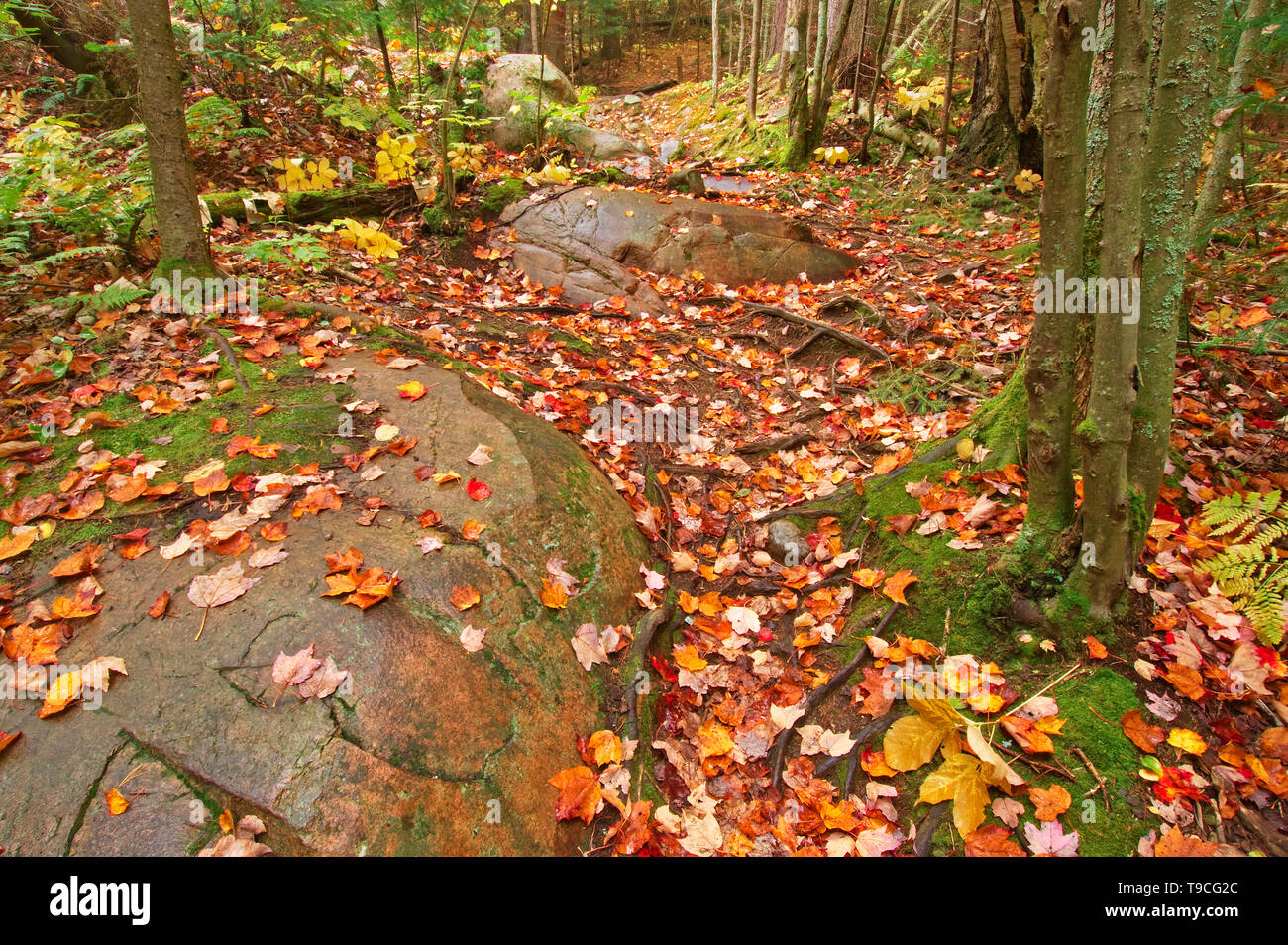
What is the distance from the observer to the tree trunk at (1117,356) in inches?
77.3

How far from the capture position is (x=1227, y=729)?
7.12 feet

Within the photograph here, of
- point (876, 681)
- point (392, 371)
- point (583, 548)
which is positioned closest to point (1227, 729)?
point (876, 681)

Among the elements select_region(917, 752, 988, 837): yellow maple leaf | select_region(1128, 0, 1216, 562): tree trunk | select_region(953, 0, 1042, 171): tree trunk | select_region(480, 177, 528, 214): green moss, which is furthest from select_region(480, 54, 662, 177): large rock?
select_region(917, 752, 988, 837): yellow maple leaf

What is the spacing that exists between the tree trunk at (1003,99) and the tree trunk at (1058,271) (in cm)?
719

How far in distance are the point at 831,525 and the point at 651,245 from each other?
459 cm

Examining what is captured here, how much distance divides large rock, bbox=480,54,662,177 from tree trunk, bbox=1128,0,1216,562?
28.6 feet

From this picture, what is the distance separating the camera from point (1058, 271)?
7.59 feet

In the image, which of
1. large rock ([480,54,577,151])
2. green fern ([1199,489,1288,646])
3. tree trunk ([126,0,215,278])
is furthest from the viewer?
large rock ([480,54,577,151])

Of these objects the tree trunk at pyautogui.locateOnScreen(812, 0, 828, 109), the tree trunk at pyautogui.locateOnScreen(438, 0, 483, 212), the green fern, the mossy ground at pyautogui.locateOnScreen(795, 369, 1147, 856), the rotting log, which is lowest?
the mossy ground at pyautogui.locateOnScreen(795, 369, 1147, 856)

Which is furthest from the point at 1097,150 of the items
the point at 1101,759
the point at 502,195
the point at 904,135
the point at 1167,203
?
the point at 904,135

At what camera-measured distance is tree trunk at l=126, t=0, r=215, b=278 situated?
3564mm

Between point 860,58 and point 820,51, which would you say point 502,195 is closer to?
point 820,51

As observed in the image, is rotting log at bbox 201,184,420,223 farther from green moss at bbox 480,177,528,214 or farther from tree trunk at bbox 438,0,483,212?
green moss at bbox 480,177,528,214

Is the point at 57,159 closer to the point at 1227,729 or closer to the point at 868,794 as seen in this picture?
the point at 868,794
